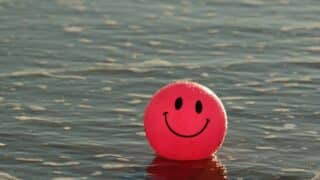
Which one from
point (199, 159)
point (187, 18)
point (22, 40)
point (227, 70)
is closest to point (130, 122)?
point (199, 159)

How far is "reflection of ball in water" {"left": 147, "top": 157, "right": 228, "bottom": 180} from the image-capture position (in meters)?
10.5

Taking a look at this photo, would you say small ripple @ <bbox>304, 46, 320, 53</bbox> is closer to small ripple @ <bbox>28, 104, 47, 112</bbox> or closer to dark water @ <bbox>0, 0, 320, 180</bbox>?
dark water @ <bbox>0, 0, 320, 180</bbox>

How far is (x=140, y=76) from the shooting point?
45.6ft

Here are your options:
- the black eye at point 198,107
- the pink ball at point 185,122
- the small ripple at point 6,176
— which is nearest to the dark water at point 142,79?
the small ripple at point 6,176

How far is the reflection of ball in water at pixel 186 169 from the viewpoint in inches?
413

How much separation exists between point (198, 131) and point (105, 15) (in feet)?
22.3

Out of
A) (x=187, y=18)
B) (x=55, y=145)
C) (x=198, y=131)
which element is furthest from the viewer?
(x=187, y=18)

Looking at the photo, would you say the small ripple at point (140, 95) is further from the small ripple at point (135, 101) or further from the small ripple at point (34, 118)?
the small ripple at point (34, 118)

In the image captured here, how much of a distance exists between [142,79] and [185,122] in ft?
11.1

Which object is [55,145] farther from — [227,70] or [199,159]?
[227,70]

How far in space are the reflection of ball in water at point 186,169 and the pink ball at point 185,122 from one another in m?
0.10

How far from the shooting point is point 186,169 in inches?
418

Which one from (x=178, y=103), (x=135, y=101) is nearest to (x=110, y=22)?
(x=135, y=101)

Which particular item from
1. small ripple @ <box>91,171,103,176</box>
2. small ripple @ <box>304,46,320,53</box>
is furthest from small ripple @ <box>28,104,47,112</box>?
small ripple @ <box>304,46,320,53</box>
